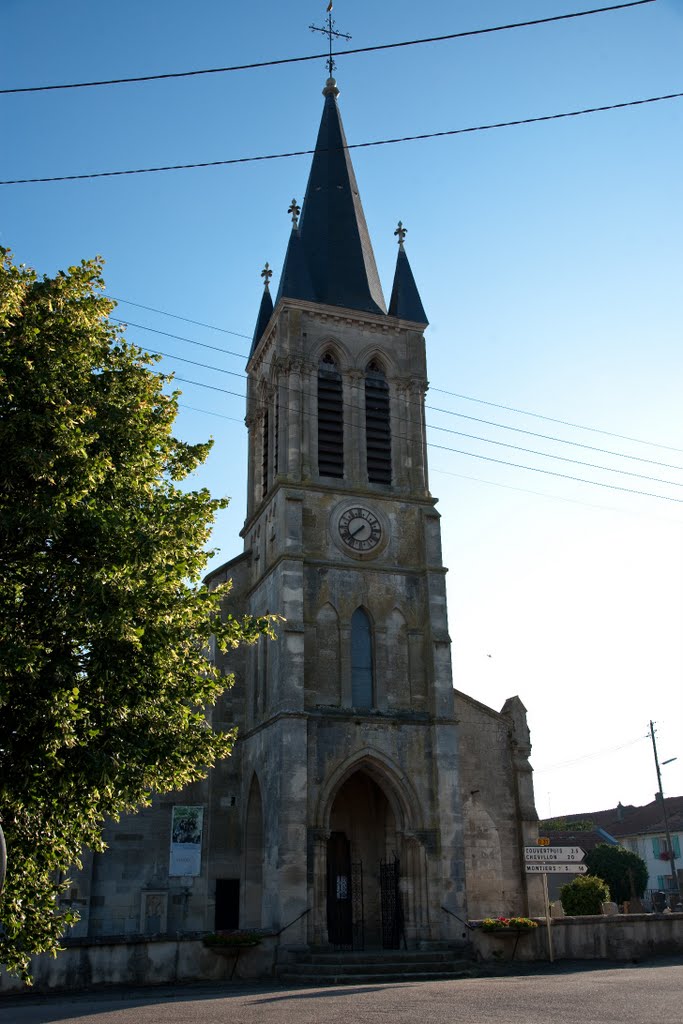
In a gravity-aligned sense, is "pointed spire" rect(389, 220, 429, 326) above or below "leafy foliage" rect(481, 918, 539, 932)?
above

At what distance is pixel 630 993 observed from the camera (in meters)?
14.1

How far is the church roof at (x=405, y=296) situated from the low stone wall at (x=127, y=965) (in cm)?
2078

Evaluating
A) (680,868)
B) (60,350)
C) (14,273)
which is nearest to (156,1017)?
(60,350)

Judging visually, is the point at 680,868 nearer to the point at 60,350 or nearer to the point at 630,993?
the point at 630,993

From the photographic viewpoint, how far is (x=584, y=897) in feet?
97.0

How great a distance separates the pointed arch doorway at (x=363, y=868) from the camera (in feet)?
85.3

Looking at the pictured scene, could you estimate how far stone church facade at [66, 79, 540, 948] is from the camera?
998 inches

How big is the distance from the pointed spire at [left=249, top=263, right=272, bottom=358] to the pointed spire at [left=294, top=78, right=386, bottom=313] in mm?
2393

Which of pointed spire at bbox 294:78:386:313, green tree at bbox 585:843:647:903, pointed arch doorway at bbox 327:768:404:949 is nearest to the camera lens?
pointed arch doorway at bbox 327:768:404:949

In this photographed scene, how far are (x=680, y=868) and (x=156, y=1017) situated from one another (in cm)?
5733

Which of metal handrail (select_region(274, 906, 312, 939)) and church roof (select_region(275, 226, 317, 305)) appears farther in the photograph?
church roof (select_region(275, 226, 317, 305))

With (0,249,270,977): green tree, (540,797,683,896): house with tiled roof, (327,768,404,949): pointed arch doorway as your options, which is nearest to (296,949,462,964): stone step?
(327,768,404,949): pointed arch doorway

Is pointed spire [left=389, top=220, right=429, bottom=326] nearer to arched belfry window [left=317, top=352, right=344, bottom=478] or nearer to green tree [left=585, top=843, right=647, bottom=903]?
arched belfry window [left=317, top=352, right=344, bottom=478]

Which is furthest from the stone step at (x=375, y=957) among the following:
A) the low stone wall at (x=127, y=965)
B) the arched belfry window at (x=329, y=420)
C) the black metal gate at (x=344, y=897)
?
the arched belfry window at (x=329, y=420)
